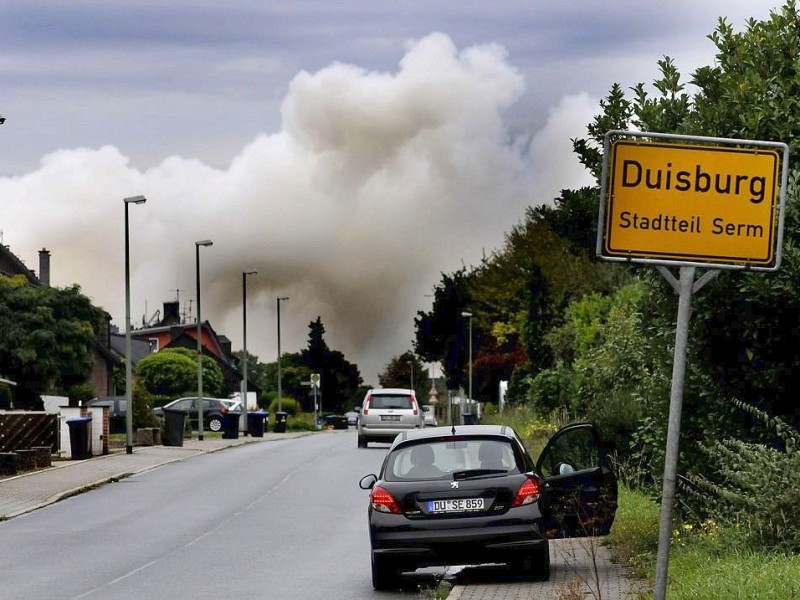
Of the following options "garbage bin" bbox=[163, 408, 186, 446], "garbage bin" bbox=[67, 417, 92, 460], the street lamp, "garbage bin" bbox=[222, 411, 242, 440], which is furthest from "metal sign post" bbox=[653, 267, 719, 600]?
"garbage bin" bbox=[222, 411, 242, 440]

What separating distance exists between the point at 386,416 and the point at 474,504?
31.9 meters

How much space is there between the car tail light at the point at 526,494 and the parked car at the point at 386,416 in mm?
31013

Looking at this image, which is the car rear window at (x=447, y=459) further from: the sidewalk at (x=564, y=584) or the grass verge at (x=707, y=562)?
the grass verge at (x=707, y=562)

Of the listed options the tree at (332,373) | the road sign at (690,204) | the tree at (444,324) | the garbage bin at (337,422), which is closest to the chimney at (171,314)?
the tree at (332,373)

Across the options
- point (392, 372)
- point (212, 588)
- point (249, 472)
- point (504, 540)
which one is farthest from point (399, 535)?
point (392, 372)

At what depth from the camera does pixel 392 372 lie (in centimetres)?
15488

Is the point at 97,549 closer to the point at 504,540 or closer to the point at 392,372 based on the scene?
the point at 504,540

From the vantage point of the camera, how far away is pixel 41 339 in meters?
74.6

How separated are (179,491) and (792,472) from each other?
17.9 meters

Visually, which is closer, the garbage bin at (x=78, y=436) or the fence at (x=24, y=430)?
the fence at (x=24, y=430)

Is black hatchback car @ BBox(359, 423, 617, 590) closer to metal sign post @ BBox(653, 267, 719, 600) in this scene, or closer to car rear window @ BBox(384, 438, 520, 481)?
car rear window @ BBox(384, 438, 520, 481)

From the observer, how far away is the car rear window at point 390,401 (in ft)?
152

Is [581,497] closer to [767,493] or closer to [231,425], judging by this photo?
[767,493]

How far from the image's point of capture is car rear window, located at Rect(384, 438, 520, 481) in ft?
46.4
